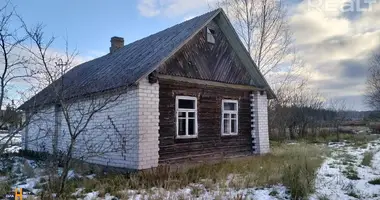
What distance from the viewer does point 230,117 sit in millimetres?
13367

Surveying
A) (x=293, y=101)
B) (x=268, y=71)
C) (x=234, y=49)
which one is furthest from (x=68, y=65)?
(x=293, y=101)

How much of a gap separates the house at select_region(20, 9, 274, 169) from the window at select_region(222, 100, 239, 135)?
0.14ft

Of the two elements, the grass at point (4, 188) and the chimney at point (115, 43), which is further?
the chimney at point (115, 43)

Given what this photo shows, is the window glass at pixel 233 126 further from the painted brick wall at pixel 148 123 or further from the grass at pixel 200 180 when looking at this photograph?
the painted brick wall at pixel 148 123

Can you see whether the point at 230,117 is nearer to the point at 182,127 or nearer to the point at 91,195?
the point at 182,127

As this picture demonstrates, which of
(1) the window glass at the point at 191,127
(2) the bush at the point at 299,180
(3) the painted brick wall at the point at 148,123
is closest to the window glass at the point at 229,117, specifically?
(1) the window glass at the point at 191,127

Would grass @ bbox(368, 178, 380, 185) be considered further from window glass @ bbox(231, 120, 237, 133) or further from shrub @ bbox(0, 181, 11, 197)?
shrub @ bbox(0, 181, 11, 197)

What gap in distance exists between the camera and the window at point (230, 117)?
13.1 m

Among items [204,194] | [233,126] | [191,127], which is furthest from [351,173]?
[204,194]

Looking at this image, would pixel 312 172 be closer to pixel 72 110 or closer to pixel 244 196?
pixel 244 196

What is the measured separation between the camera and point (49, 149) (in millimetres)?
15852

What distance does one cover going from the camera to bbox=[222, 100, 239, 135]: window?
517 inches

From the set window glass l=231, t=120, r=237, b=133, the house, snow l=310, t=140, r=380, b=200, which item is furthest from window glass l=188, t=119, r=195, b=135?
snow l=310, t=140, r=380, b=200

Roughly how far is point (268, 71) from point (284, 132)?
6.38 m
